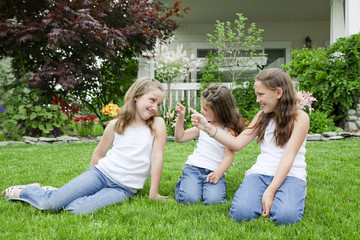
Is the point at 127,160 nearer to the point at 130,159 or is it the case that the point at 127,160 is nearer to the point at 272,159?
the point at 130,159

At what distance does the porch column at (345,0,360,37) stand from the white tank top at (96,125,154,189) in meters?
6.03

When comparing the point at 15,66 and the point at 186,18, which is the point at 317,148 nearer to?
the point at 15,66

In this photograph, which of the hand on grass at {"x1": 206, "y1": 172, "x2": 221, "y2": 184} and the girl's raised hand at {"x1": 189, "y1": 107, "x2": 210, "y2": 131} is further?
the hand on grass at {"x1": 206, "y1": 172, "x2": 221, "y2": 184}

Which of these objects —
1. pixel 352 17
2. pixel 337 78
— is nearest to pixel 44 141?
pixel 337 78

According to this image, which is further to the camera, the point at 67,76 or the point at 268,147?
the point at 67,76

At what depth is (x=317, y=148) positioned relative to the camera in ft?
16.2

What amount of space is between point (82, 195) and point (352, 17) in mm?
6811

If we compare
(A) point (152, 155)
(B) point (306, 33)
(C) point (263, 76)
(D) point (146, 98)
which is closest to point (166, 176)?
(A) point (152, 155)

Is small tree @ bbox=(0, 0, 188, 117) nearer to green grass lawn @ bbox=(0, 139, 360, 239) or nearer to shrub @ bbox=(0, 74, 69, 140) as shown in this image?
shrub @ bbox=(0, 74, 69, 140)

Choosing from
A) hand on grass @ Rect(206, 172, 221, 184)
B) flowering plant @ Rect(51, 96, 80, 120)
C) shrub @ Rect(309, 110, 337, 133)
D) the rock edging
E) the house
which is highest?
the house

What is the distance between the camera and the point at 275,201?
212 centimetres

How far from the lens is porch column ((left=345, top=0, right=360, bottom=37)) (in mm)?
6836

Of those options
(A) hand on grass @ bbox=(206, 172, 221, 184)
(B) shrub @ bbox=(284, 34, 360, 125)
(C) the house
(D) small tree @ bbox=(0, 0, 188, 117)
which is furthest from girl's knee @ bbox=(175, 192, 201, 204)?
(C) the house

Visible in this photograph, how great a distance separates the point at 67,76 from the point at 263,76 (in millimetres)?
4384
